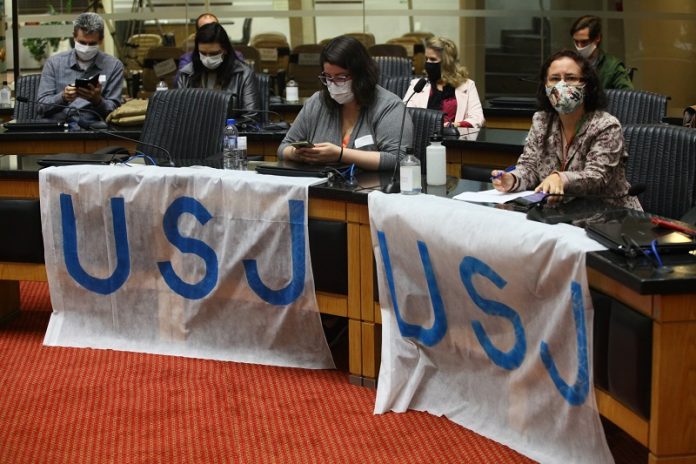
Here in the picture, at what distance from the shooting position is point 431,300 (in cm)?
354

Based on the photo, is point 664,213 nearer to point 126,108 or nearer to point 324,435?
point 324,435

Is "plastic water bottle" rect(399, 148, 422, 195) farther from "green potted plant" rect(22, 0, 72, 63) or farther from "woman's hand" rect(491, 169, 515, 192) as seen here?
"green potted plant" rect(22, 0, 72, 63)

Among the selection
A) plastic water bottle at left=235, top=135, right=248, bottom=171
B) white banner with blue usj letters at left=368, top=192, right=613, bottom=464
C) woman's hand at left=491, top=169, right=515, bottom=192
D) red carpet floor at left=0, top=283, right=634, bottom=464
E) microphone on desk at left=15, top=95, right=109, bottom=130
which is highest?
microphone on desk at left=15, top=95, right=109, bottom=130

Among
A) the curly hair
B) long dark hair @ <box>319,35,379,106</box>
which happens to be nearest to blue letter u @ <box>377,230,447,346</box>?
long dark hair @ <box>319,35,379,106</box>

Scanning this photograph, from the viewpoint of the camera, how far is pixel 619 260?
2.77 metres

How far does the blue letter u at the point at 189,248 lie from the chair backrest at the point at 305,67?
237 inches

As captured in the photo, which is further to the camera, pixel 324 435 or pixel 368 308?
pixel 368 308

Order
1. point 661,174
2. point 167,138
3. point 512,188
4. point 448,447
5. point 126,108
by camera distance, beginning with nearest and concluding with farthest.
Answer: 1. point 448,447
2. point 512,188
3. point 661,174
4. point 167,138
5. point 126,108

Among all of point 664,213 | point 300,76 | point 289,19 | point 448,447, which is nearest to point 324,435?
point 448,447

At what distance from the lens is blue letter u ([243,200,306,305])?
3.98 m

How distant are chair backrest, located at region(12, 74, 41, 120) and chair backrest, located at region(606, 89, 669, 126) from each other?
349 cm

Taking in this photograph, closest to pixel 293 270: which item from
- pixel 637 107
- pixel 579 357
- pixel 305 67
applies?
pixel 579 357

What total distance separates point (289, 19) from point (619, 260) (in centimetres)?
859

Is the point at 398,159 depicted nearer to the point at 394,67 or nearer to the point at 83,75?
the point at 83,75
